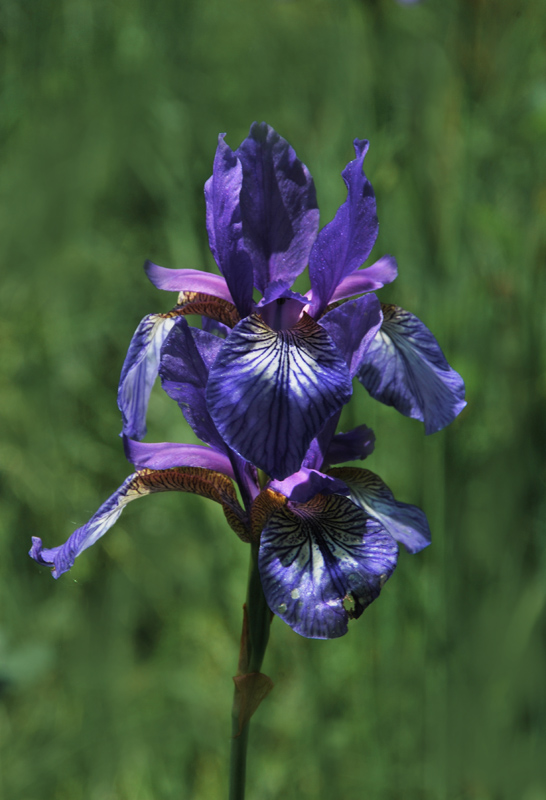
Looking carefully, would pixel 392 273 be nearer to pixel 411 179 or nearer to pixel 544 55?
pixel 411 179

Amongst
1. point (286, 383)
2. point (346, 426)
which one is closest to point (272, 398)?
point (286, 383)

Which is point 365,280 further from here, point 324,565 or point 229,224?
point 324,565

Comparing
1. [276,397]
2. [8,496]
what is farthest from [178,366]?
[8,496]

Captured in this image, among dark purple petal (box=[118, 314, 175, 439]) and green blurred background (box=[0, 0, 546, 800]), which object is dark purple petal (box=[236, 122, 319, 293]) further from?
green blurred background (box=[0, 0, 546, 800])

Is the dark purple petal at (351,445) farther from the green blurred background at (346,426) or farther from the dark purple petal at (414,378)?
the green blurred background at (346,426)

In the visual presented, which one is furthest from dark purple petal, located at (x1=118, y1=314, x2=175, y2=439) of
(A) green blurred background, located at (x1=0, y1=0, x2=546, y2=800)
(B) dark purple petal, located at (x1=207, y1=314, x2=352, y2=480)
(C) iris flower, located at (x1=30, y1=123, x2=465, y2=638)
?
(A) green blurred background, located at (x1=0, y1=0, x2=546, y2=800)

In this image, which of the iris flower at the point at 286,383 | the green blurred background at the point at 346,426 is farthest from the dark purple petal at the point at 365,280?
the green blurred background at the point at 346,426
